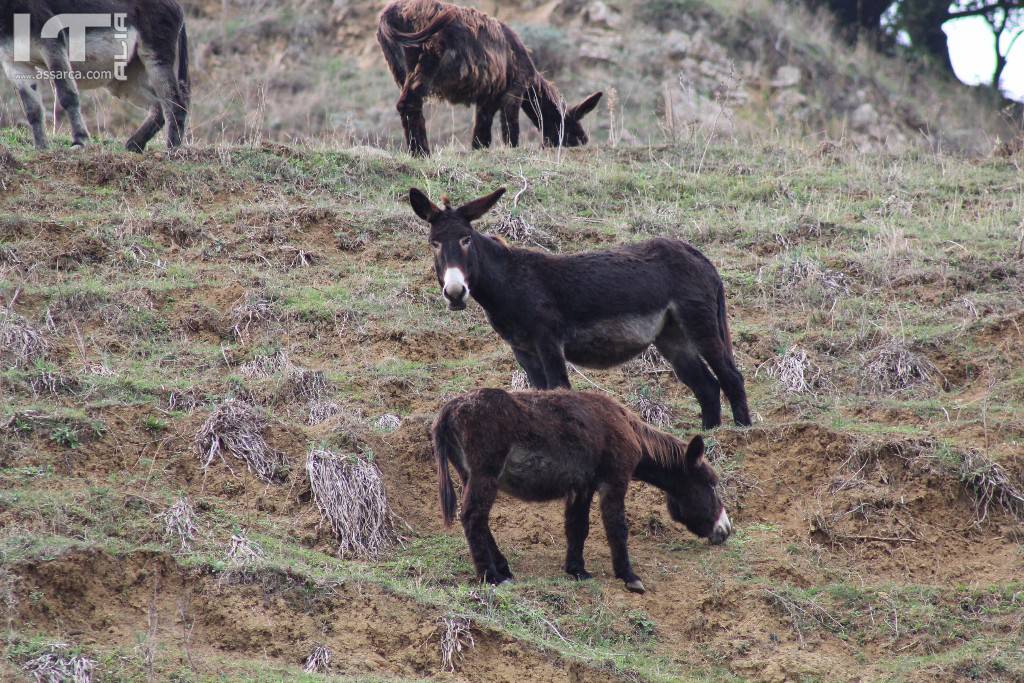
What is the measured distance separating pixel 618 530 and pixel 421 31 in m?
8.17

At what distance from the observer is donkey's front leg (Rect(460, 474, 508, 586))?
6.79 metres

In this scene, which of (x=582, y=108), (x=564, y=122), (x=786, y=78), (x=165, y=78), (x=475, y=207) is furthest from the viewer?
(x=786, y=78)

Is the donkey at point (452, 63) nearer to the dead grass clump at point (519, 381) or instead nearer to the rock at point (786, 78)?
the dead grass clump at point (519, 381)

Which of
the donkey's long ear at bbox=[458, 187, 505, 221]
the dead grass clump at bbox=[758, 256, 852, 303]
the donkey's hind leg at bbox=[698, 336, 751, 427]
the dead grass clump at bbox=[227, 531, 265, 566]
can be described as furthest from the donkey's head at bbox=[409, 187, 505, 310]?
the dead grass clump at bbox=[758, 256, 852, 303]

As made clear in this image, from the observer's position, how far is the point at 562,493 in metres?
7.11

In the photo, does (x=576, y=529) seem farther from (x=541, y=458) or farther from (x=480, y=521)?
(x=480, y=521)

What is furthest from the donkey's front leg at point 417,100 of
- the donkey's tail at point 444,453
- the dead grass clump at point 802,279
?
the donkey's tail at point 444,453

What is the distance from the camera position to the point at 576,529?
717cm

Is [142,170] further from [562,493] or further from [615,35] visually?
[615,35]

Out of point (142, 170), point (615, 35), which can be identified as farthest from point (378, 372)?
point (615, 35)

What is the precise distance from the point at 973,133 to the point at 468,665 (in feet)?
66.4

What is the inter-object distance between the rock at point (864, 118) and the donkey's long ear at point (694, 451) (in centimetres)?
1801

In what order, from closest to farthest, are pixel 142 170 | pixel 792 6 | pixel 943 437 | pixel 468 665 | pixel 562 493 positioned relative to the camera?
pixel 468 665 < pixel 562 493 < pixel 943 437 < pixel 142 170 < pixel 792 6

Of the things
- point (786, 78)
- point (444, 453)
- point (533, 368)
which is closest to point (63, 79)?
point (533, 368)
